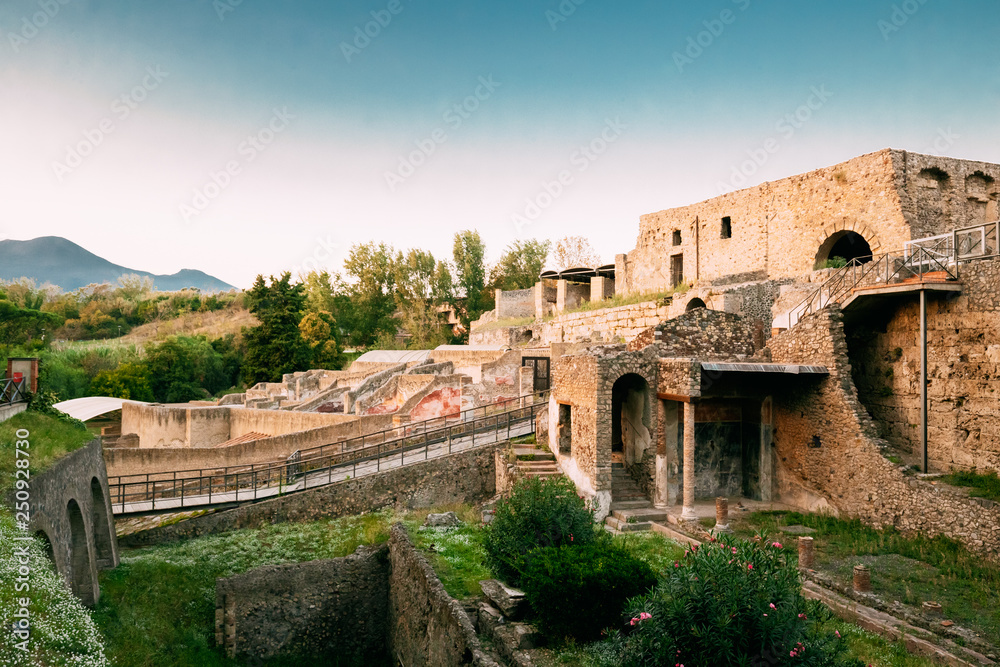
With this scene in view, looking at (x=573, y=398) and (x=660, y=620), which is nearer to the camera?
(x=660, y=620)

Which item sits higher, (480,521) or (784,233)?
(784,233)

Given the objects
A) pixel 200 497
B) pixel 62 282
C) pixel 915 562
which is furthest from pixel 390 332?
pixel 62 282

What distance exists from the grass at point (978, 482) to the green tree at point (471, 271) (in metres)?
39.3

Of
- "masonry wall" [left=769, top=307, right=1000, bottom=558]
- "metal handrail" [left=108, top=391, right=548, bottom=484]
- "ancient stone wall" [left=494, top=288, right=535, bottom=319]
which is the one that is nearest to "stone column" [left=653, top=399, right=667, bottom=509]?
"masonry wall" [left=769, top=307, right=1000, bottom=558]

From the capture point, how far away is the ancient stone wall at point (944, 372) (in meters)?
11.5

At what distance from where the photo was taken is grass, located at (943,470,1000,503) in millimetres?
10789

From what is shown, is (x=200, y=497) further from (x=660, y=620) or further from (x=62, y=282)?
(x=62, y=282)

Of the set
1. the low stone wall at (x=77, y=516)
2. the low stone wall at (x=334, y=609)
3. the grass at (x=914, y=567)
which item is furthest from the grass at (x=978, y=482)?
the low stone wall at (x=77, y=516)

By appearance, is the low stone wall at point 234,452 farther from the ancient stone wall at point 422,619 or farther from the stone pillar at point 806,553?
the stone pillar at point 806,553

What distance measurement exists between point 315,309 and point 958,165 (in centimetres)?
4337

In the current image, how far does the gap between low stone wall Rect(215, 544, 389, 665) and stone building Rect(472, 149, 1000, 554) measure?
215 inches

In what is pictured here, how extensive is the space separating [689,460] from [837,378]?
3.44m

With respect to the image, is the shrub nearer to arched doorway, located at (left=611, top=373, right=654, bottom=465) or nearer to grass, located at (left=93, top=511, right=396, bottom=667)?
grass, located at (left=93, top=511, right=396, bottom=667)

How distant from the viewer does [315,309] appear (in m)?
51.8
